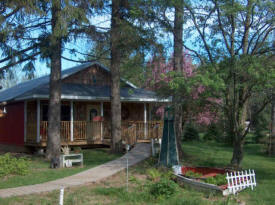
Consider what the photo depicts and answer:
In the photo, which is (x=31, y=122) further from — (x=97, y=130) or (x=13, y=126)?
(x=97, y=130)

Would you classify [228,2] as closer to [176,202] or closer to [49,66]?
[176,202]

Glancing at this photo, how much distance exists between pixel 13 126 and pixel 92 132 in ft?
17.4

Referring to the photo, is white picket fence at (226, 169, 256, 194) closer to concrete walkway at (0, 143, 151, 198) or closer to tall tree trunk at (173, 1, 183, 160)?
tall tree trunk at (173, 1, 183, 160)

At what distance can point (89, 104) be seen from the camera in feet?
66.4

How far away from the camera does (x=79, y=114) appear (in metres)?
20.0

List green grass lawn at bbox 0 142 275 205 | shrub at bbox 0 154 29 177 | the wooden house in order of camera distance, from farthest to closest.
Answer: the wooden house → shrub at bbox 0 154 29 177 → green grass lawn at bbox 0 142 275 205

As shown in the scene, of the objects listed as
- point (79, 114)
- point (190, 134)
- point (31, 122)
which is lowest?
point (190, 134)

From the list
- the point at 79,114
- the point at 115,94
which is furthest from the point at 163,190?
the point at 79,114

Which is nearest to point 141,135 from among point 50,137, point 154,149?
point 154,149

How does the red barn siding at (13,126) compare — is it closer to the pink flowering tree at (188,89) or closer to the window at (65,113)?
the window at (65,113)

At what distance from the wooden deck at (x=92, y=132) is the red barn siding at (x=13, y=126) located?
1.14 metres

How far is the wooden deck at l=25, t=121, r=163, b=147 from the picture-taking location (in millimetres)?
17609

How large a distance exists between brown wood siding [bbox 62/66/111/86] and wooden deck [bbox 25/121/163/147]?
125 inches

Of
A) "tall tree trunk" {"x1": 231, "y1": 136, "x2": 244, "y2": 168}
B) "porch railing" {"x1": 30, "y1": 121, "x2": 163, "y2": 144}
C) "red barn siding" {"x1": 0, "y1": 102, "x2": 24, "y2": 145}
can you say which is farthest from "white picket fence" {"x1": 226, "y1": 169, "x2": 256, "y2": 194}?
"red barn siding" {"x1": 0, "y1": 102, "x2": 24, "y2": 145}
